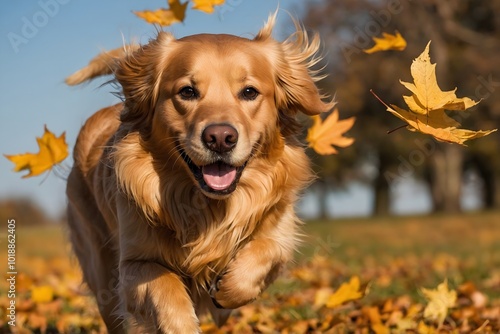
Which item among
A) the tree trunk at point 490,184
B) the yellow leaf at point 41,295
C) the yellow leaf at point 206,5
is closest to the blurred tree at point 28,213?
the yellow leaf at point 41,295

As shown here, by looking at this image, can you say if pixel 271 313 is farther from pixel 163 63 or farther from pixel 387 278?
pixel 387 278

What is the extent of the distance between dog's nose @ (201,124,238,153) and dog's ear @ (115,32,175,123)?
1.85 ft

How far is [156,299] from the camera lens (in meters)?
3.14

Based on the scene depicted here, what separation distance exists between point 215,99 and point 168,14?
1.22m

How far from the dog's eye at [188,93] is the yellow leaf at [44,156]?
997mm

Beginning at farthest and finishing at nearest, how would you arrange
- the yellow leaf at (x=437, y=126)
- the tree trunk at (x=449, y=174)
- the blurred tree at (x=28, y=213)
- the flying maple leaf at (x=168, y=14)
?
the tree trunk at (x=449, y=174) < the blurred tree at (x=28, y=213) < the flying maple leaf at (x=168, y=14) < the yellow leaf at (x=437, y=126)

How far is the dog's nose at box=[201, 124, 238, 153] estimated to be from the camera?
9.85 feet

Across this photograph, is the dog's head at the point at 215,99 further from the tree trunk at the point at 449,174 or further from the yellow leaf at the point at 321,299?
the tree trunk at the point at 449,174

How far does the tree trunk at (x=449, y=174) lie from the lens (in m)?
26.5

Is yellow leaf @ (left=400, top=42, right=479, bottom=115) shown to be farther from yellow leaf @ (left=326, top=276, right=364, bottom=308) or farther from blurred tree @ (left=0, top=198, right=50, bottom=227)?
blurred tree @ (left=0, top=198, right=50, bottom=227)

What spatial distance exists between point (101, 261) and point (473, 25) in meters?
27.5

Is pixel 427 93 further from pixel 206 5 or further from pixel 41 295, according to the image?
pixel 41 295

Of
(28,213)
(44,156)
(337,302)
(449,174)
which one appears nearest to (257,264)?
(337,302)

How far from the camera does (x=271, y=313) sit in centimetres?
465
